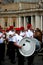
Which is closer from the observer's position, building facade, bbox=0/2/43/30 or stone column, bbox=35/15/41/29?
stone column, bbox=35/15/41/29

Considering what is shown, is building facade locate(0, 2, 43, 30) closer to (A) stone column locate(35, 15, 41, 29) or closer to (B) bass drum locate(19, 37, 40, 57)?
(A) stone column locate(35, 15, 41, 29)

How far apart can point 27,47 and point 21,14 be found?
212 ft

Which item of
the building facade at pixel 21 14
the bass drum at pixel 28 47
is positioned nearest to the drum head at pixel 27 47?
the bass drum at pixel 28 47

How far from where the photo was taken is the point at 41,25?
73688 millimetres

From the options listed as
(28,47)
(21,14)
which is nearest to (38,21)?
(21,14)

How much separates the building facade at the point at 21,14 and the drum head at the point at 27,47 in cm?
5828

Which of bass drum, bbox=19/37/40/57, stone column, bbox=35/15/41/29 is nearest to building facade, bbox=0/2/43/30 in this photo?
stone column, bbox=35/15/41/29

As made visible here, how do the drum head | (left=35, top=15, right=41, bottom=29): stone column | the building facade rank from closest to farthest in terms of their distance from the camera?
1. the drum head
2. (left=35, top=15, right=41, bottom=29): stone column
3. the building facade

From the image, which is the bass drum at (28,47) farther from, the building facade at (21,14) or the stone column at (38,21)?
the stone column at (38,21)

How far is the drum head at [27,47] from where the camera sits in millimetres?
12672

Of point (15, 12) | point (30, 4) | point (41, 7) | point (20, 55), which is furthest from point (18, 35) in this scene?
point (30, 4)

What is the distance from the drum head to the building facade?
58.3m

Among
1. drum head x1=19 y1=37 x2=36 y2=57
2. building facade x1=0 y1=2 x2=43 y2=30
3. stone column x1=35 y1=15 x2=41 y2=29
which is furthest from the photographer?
building facade x1=0 y1=2 x2=43 y2=30

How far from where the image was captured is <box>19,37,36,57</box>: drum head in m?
12.7
